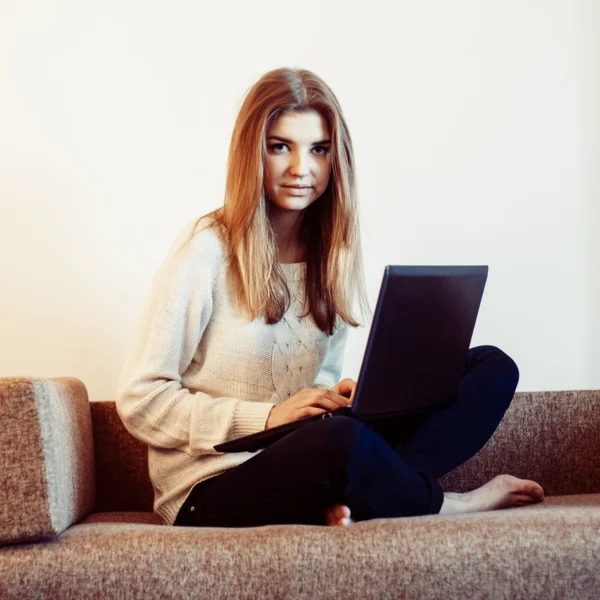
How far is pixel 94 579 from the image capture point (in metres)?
1.13

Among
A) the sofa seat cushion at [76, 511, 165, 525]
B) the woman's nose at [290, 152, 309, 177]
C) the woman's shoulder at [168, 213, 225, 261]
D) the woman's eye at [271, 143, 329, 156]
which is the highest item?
the woman's eye at [271, 143, 329, 156]

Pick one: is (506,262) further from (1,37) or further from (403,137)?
(1,37)

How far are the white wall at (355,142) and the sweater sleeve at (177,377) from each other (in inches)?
20.0

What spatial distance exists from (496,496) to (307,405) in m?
0.42

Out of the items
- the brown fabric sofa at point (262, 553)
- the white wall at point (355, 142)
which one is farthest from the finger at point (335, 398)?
the white wall at point (355, 142)

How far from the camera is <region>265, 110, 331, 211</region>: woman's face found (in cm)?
165

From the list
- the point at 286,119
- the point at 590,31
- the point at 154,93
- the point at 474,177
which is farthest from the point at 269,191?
the point at 590,31

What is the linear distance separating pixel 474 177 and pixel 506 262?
0.22 meters

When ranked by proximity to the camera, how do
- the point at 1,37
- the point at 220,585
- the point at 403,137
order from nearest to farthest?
1. the point at 220,585
2. the point at 1,37
3. the point at 403,137

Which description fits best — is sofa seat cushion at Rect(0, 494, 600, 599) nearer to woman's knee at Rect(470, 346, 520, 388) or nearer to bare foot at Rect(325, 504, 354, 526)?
bare foot at Rect(325, 504, 354, 526)

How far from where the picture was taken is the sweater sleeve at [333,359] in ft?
5.90

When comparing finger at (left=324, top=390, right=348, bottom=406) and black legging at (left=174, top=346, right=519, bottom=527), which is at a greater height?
finger at (left=324, top=390, right=348, bottom=406)

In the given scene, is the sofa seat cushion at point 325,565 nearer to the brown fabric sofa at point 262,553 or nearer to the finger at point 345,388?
the brown fabric sofa at point 262,553

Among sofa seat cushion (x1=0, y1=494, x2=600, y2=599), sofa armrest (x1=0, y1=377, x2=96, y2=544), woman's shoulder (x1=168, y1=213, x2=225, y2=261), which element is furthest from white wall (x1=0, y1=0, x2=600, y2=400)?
sofa seat cushion (x1=0, y1=494, x2=600, y2=599)
